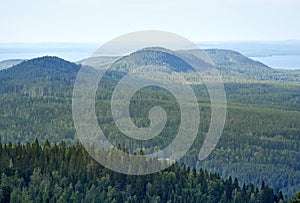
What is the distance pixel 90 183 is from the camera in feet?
151

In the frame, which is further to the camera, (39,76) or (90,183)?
(39,76)

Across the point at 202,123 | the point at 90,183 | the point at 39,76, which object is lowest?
the point at 202,123

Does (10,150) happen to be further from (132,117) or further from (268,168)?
(132,117)

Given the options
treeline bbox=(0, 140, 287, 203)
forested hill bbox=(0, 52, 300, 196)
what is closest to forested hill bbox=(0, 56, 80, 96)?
forested hill bbox=(0, 52, 300, 196)

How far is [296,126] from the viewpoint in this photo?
9975cm

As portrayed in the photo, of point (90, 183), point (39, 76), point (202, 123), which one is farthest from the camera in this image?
point (39, 76)

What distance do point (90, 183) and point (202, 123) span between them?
5725 centimetres

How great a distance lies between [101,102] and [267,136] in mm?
32998

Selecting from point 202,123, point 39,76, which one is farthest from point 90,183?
point 39,76

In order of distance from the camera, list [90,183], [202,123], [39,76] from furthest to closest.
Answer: [39,76], [202,123], [90,183]

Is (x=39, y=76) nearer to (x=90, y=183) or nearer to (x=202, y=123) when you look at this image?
(x=202, y=123)

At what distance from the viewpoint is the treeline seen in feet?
140

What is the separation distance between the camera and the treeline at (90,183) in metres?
42.6

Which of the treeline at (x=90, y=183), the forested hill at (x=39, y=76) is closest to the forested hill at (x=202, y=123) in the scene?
the forested hill at (x=39, y=76)
